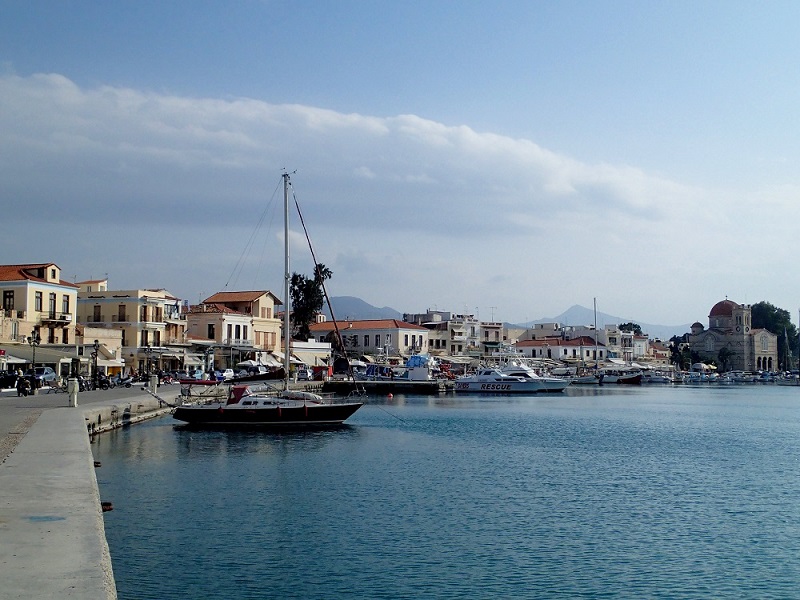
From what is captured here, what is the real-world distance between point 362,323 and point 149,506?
9959 centimetres

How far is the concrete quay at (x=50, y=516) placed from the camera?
10.8m

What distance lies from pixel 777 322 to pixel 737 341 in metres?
22.9

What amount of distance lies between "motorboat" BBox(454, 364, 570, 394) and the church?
9608 centimetres

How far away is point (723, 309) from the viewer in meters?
180

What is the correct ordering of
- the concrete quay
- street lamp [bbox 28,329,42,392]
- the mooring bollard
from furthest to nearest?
street lamp [bbox 28,329,42,392]
the mooring bollard
the concrete quay

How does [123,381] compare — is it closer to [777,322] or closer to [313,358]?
[313,358]

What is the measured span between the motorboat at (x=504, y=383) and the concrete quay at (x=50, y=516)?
64027mm

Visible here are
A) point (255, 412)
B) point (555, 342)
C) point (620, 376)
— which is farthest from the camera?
point (555, 342)

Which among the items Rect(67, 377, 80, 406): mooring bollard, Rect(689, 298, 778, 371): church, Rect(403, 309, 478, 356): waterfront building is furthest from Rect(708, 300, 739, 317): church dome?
Rect(67, 377, 80, 406): mooring bollard

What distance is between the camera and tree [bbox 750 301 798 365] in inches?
7461

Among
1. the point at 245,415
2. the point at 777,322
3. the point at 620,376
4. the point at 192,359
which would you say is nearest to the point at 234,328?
the point at 192,359

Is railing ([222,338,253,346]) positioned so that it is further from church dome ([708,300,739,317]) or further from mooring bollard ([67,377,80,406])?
church dome ([708,300,739,317])

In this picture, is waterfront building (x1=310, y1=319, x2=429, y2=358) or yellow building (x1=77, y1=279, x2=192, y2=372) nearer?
yellow building (x1=77, y1=279, x2=192, y2=372)

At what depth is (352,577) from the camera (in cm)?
1605
